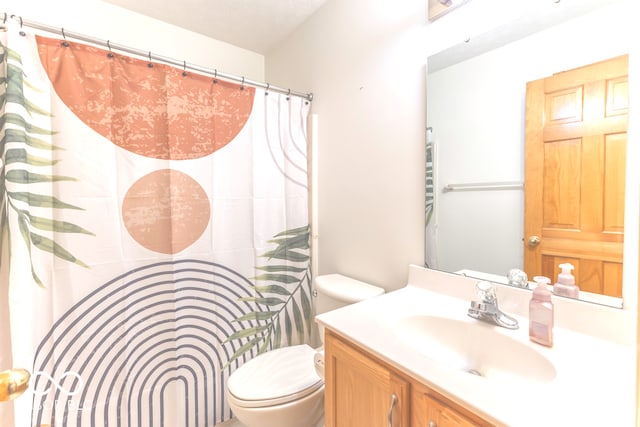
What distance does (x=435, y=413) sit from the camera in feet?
1.98

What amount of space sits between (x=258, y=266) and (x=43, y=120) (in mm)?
1125

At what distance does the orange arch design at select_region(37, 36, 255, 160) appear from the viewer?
3.78ft

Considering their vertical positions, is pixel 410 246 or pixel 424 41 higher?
pixel 424 41

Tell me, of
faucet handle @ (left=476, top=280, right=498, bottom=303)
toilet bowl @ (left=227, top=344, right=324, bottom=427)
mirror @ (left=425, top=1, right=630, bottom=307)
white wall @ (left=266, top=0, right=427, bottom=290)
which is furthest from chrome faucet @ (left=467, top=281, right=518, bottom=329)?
toilet bowl @ (left=227, top=344, right=324, bottom=427)

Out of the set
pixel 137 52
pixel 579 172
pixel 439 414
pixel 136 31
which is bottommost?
pixel 439 414

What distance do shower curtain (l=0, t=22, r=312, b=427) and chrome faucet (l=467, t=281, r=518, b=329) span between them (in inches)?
42.8

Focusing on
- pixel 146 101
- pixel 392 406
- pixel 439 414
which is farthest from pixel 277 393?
pixel 146 101

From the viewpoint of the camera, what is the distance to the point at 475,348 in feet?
2.78

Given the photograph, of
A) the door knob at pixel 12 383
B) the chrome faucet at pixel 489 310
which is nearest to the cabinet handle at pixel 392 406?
the chrome faucet at pixel 489 310

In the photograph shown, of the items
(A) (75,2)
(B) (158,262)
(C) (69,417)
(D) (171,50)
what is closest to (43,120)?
(B) (158,262)

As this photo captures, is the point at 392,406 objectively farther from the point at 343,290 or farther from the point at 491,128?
the point at 491,128

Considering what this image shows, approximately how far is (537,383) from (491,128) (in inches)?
30.8

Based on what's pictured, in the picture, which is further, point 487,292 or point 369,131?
point 369,131

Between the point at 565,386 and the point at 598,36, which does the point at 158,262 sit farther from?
the point at 598,36
